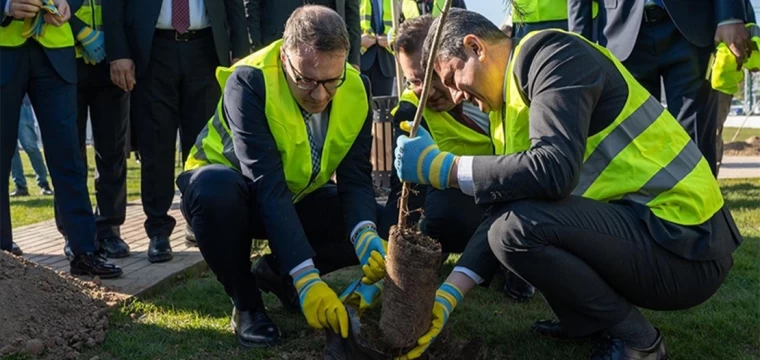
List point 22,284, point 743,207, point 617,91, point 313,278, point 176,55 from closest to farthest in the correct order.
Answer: point 617,91
point 313,278
point 22,284
point 176,55
point 743,207

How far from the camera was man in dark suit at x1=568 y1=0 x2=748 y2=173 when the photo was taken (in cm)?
386

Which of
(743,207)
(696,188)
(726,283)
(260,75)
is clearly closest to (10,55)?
(260,75)

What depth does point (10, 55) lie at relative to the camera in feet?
12.7

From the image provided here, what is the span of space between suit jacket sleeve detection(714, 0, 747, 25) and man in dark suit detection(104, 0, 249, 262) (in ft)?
8.71

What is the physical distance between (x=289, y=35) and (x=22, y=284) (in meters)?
1.56

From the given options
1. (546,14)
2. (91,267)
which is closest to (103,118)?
(91,267)

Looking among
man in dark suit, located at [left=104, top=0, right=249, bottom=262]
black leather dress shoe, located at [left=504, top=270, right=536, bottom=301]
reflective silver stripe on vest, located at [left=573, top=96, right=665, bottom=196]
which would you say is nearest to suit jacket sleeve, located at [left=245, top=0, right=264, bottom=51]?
man in dark suit, located at [left=104, top=0, right=249, bottom=262]

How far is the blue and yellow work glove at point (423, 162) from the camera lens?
2.53 m

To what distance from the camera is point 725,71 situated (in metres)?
3.73

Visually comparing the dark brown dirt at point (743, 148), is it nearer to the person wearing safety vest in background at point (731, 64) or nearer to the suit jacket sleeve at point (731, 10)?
the person wearing safety vest in background at point (731, 64)

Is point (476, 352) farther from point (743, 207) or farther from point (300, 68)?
point (743, 207)

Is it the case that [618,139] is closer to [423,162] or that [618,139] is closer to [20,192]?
[423,162]

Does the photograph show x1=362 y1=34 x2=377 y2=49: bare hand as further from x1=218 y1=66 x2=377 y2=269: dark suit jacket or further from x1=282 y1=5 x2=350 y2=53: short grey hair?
x1=282 y1=5 x2=350 y2=53: short grey hair

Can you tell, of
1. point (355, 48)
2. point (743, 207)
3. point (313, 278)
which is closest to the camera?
point (313, 278)
